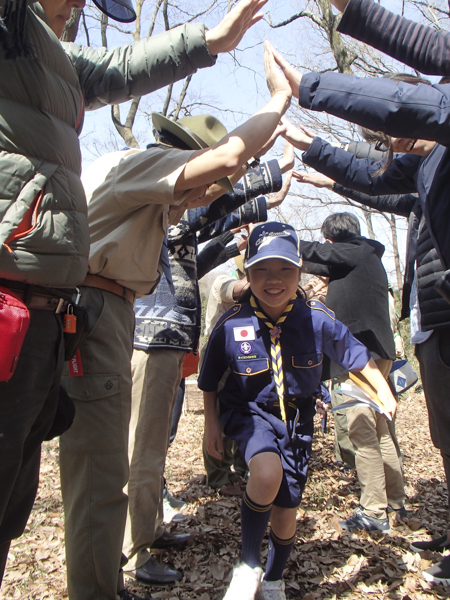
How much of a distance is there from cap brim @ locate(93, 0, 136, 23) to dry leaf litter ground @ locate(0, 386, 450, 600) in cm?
291

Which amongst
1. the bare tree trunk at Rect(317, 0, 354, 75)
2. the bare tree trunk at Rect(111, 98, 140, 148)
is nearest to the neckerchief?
the bare tree trunk at Rect(317, 0, 354, 75)

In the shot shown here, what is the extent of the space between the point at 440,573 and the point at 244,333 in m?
1.73

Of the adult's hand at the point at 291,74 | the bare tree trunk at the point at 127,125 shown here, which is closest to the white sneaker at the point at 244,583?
the adult's hand at the point at 291,74

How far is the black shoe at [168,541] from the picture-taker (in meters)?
3.01

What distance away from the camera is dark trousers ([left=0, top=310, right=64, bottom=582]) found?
4.75 feet

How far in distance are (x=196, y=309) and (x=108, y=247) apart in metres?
1.06

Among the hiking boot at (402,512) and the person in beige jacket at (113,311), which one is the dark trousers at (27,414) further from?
the hiking boot at (402,512)

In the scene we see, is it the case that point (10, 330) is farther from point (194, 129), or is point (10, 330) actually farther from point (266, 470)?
point (194, 129)

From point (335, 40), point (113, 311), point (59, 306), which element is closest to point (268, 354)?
point (113, 311)

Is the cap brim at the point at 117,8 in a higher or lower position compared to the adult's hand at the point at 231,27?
higher

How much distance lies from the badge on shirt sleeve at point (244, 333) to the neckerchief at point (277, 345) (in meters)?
0.10

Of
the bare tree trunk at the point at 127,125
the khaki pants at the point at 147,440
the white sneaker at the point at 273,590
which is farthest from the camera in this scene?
the bare tree trunk at the point at 127,125

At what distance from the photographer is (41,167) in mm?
1525

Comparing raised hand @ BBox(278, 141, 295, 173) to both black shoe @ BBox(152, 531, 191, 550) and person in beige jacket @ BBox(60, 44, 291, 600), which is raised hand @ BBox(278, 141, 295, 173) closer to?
person in beige jacket @ BBox(60, 44, 291, 600)
